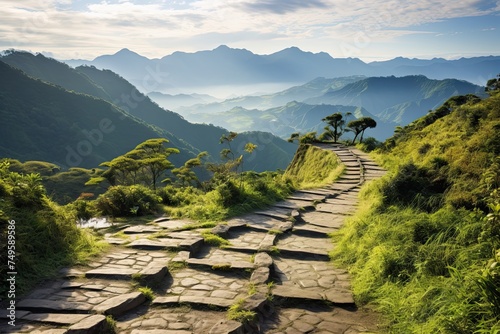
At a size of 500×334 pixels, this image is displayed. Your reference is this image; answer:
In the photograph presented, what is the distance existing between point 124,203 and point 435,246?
7.38 metres

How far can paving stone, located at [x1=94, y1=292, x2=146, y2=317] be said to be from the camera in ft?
13.4

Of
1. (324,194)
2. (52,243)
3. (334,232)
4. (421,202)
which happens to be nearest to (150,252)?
(52,243)

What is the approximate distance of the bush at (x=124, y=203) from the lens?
9.21 meters

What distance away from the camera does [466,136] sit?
35.7 feet

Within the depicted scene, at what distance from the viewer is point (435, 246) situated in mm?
4777

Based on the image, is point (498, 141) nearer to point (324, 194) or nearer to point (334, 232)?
point (334, 232)

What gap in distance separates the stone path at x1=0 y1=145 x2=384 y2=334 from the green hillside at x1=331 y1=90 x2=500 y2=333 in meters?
0.46

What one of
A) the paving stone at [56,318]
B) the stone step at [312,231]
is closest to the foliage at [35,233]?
the paving stone at [56,318]

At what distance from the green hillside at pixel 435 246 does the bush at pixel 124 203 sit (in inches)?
202

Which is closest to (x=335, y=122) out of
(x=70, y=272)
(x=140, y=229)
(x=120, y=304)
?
(x=140, y=229)

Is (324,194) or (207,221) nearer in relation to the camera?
(207,221)

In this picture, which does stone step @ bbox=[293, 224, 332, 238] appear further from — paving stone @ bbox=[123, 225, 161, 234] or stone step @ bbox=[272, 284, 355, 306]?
paving stone @ bbox=[123, 225, 161, 234]

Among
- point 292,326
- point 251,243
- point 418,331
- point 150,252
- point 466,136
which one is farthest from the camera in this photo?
point 466,136

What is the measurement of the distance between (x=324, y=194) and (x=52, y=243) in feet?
27.4
